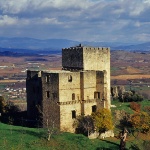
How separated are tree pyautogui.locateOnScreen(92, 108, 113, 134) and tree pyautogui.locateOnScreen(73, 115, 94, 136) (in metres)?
0.55

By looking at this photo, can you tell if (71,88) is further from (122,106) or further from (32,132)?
(122,106)

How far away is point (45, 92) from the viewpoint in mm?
44625

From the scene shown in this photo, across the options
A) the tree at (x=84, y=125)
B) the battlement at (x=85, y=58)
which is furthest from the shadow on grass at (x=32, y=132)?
the battlement at (x=85, y=58)

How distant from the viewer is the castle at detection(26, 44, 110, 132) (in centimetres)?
4409

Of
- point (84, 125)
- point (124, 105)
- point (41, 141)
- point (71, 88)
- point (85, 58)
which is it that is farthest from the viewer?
point (124, 105)

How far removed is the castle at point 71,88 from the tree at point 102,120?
1.85 m

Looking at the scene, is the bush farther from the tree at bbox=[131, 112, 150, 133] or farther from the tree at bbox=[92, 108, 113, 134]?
the tree at bbox=[92, 108, 113, 134]

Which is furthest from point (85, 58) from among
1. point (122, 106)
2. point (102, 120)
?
point (122, 106)

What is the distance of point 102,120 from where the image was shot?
144 feet

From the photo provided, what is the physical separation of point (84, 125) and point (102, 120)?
2.00 meters

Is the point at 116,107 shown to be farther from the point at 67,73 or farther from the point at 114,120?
the point at 67,73

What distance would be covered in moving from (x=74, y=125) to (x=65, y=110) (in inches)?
82.0

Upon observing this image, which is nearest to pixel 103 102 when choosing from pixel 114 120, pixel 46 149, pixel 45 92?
pixel 114 120

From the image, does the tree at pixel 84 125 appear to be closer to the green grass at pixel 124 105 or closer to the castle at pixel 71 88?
the castle at pixel 71 88
